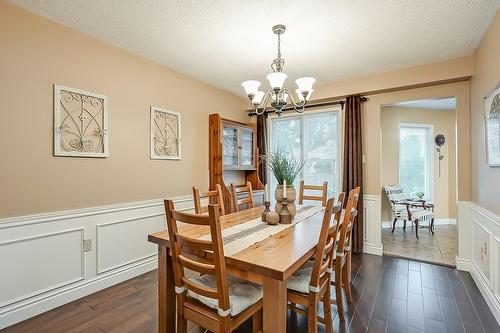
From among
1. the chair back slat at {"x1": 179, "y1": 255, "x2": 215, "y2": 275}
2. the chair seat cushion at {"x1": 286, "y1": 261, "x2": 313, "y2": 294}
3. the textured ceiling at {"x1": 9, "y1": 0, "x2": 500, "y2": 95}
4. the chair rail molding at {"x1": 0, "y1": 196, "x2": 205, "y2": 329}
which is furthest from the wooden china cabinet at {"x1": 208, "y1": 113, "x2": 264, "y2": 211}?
the chair back slat at {"x1": 179, "y1": 255, "x2": 215, "y2": 275}

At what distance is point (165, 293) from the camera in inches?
67.3

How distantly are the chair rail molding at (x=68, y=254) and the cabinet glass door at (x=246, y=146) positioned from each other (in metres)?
1.71

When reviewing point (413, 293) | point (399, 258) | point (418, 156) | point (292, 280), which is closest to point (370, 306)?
point (413, 293)

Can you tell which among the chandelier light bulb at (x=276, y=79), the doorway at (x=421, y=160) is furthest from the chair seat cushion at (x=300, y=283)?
the doorway at (x=421, y=160)

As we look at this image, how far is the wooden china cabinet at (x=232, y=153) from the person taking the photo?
3.81 meters

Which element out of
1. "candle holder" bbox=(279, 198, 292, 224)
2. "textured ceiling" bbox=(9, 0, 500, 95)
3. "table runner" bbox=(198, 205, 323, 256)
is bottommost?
"table runner" bbox=(198, 205, 323, 256)

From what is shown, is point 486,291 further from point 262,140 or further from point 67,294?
point 67,294

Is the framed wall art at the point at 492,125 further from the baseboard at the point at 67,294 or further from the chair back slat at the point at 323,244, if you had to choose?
the baseboard at the point at 67,294

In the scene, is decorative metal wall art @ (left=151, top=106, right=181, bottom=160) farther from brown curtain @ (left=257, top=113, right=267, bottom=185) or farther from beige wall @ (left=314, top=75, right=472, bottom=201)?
beige wall @ (left=314, top=75, right=472, bottom=201)

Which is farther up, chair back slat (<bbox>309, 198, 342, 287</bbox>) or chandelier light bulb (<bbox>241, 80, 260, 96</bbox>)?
chandelier light bulb (<bbox>241, 80, 260, 96</bbox>)

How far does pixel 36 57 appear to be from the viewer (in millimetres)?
2154

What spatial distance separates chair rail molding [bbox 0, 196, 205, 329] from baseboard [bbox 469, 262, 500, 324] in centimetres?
334

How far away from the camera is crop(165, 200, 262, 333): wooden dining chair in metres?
1.29

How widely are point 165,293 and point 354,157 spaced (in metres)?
3.06
